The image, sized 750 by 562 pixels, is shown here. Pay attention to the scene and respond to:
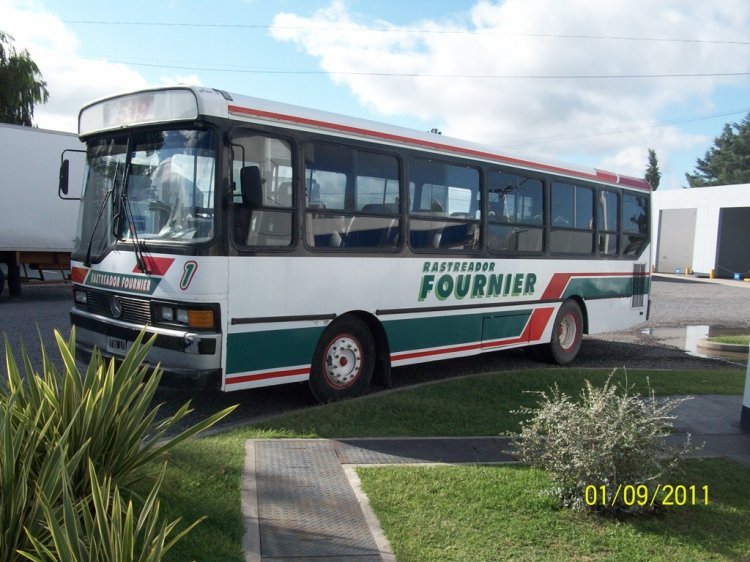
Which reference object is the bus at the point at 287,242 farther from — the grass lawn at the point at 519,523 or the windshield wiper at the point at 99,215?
the grass lawn at the point at 519,523

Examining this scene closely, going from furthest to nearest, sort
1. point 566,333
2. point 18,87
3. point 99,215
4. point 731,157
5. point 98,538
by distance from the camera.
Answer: point 731,157, point 18,87, point 566,333, point 99,215, point 98,538

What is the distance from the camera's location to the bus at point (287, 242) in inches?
239

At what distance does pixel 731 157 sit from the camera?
71188 millimetres

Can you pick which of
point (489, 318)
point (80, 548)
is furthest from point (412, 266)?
point (80, 548)

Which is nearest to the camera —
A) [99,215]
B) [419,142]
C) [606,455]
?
[606,455]

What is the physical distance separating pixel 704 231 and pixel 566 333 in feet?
108

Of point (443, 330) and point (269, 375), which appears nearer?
point (269, 375)

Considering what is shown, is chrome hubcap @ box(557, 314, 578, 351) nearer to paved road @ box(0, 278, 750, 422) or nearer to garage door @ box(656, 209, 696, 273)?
paved road @ box(0, 278, 750, 422)

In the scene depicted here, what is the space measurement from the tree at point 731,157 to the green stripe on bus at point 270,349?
7404cm

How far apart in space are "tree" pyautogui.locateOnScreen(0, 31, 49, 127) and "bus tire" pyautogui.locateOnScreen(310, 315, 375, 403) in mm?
19187

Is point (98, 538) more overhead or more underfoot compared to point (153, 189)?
more underfoot
